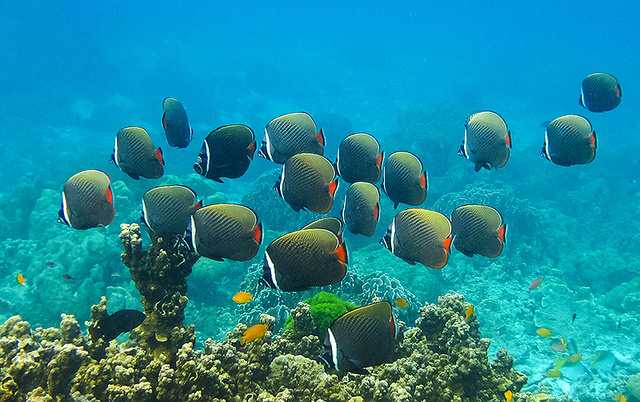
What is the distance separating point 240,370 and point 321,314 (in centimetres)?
201

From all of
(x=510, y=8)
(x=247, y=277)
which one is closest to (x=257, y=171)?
(x=247, y=277)

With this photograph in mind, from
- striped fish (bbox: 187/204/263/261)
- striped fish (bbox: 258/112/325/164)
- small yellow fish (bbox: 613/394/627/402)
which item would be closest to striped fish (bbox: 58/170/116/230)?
striped fish (bbox: 187/204/263/261)

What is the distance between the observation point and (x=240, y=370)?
141 inches

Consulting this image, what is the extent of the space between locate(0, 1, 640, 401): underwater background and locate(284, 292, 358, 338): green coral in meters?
2.07

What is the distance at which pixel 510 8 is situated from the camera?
5719 inches

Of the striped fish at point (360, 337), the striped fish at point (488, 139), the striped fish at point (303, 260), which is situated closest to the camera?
the striped fish at point (360, 337)

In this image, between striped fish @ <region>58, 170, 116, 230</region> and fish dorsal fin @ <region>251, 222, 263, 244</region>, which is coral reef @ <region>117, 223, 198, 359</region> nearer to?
striped fish @ <region>58, 170, 116, 230</region>

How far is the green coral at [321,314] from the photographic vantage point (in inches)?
194

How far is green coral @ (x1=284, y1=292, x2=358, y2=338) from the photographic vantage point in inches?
194

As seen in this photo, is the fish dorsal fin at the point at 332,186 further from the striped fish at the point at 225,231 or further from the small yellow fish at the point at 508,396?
the small yellow fish at the point at 508,396

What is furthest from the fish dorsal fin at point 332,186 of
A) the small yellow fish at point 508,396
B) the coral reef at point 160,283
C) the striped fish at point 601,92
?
the striped fish at point 601,92

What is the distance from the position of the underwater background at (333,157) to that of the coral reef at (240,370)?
10.7ft

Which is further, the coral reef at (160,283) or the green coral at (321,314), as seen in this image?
the green coral at (321,314)

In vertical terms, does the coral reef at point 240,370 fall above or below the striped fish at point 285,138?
below
